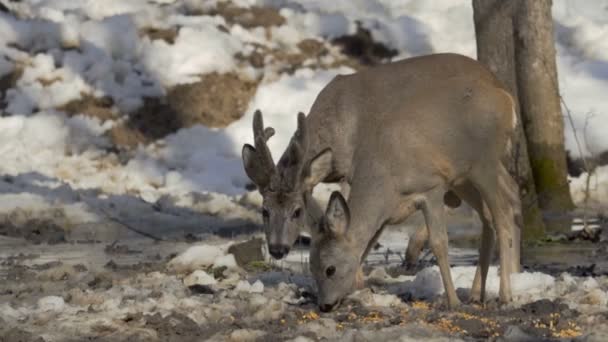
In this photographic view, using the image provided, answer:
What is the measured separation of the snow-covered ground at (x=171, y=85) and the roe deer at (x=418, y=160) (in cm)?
356

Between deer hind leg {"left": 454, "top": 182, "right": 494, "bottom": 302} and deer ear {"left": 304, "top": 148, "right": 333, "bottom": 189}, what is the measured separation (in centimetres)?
102

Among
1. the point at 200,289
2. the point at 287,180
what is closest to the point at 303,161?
the point at 287,180

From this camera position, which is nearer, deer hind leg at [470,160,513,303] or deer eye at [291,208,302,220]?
deer hind leg at [470,160,513,303]

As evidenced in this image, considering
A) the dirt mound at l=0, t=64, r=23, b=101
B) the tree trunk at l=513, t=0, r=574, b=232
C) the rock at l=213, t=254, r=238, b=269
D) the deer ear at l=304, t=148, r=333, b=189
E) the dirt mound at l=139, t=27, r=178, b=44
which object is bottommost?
the rock at l=213, t=254, r=238, b=269

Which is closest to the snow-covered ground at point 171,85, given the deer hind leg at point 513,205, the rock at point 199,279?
the rock at point 199,279

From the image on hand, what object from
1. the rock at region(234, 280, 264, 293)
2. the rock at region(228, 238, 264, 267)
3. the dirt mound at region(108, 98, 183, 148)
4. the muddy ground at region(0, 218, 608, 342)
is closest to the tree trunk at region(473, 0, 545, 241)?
the muddy ground at region(0, 218, 608, 342)

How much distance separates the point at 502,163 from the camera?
1042cm

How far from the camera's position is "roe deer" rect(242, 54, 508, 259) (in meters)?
10.1

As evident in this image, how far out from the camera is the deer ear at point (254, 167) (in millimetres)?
10148

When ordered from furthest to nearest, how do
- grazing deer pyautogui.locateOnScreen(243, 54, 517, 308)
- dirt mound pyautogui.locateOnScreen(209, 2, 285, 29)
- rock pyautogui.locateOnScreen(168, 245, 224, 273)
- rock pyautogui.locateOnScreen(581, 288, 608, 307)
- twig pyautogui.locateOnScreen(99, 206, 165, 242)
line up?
dirt mound pyautogui.locateOnScreen(209, 2, 285, 29), twig pyautogui.locateOnScreen(99, 206, 165, 242), rock pyautogui.locateOnScreen(168, 245, 224, 273), grazing deer pyautogui.locateOnScreen(243, 54, 517, 308), rock pyautogui.locateOnScreen(581, 288, 608, 307)

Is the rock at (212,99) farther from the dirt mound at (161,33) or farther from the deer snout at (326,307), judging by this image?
the deer snout at (326,307)

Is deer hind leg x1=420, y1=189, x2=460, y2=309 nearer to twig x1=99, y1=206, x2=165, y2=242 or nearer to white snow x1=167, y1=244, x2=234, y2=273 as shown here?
white snow x1=167, y1=244, x2=234, y2=273

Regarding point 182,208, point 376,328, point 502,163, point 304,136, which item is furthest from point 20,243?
point 376,328

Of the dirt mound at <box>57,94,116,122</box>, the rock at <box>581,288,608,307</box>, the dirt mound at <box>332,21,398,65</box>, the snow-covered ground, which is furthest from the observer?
the dirt mound at <box>332,21,398,65</box>
